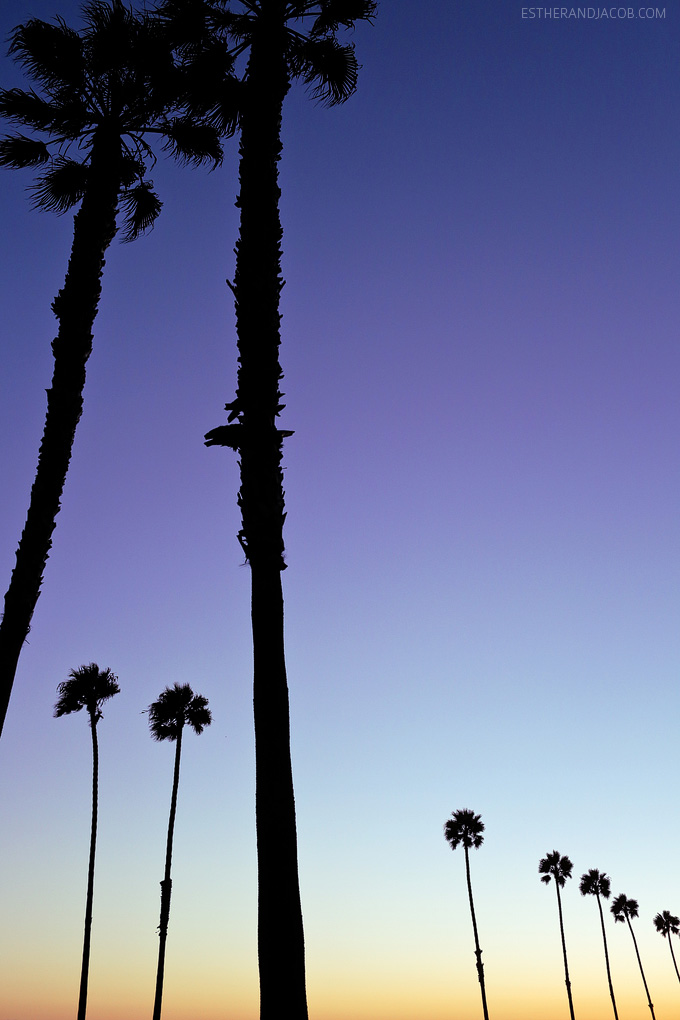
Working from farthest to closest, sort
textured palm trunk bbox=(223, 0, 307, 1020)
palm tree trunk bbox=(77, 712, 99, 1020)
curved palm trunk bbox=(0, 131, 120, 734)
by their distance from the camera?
palm tree trunk bbox=(77, 712, 99, 1020), curved palm trunk bbox=(0, 131, 120, 734), textured palm trunk bbox=(223, 0, 307, 1020)

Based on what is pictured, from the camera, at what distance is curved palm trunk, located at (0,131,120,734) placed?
13484mm

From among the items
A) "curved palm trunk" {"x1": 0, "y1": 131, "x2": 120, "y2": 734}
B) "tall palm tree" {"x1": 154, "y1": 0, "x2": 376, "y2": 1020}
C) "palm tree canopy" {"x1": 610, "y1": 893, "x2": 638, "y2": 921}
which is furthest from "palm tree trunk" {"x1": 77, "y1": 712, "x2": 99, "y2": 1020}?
"palm tree canopy" {"x1": 610, "y1": 893, "x2": 638, "y2": 921}

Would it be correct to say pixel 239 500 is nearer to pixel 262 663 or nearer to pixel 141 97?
pixel 262 663

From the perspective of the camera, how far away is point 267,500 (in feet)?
26.2

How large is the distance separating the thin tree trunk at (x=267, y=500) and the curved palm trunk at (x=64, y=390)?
593 cm

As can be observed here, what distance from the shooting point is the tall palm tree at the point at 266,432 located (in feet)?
21.1

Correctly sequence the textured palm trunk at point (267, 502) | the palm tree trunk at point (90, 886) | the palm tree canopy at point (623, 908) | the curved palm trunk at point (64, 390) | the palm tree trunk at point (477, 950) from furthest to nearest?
1. the palm tree canopy at point (623, 908)
2. the palm tree trunk at point (477, 950)
3. the palm tree trunk at point (90, 886)
4. the curved palm trunk at point (64, 390)
5. the textured palm trunk at point (267, 502)

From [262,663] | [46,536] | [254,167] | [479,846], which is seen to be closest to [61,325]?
[46,536]

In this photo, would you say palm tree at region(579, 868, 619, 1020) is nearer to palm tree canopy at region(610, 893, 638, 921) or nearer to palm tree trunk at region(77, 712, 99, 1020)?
palm tree canopy at region(610, 893, 638, 921)

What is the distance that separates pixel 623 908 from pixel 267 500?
86477mm

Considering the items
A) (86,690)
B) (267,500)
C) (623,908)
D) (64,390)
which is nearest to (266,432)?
(267,500)

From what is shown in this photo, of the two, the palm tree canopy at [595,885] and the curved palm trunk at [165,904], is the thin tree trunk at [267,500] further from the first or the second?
the palm tree canopy at [595,885]

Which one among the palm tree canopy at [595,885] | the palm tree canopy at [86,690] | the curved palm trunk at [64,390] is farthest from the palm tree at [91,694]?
the palm tree canopy at [595,885]

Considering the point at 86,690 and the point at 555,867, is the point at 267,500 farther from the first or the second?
the point at 555,867
